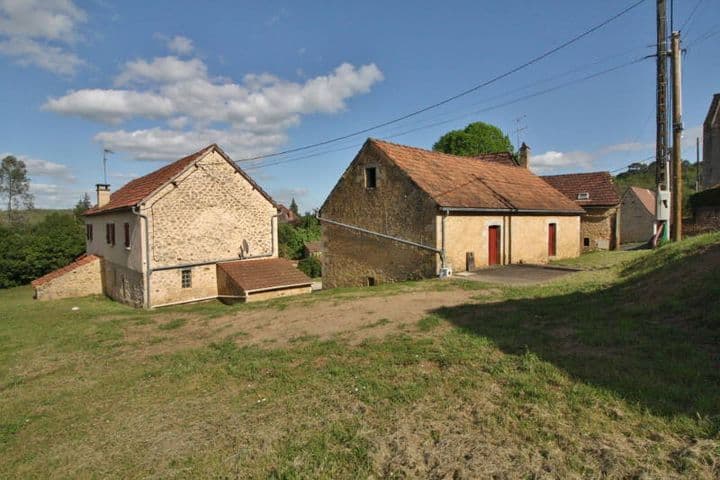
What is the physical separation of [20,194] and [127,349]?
53010 mm

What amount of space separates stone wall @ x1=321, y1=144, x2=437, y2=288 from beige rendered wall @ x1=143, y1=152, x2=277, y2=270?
3900 mm

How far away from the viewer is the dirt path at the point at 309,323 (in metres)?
8.42

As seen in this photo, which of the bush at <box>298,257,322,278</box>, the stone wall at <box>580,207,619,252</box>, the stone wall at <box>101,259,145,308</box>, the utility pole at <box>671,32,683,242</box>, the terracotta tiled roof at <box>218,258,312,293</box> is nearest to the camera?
the utility pole at <box>671,32,683,242</box>

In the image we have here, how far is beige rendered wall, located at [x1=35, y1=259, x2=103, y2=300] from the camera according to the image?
73.0ft

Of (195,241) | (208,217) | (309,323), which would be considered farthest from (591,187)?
(309,323)

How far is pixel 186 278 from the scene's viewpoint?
19016 millimetres

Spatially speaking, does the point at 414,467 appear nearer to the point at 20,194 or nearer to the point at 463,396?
the point at 463,396

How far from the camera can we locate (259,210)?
2155 cm

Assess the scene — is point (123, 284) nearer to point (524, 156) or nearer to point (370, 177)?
point (370, 177)

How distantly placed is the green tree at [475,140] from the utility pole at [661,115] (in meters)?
21.0

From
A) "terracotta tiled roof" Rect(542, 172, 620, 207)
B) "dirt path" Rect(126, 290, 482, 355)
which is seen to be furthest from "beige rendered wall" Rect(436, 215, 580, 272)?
"terracotta tiled roof" Rect(542, 172, 620, 207)

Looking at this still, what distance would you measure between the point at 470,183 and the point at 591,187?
15.3 metres

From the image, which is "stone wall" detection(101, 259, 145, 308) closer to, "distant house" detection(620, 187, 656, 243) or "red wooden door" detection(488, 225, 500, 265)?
"red wooden door" detection(488, 225, 500, 265)

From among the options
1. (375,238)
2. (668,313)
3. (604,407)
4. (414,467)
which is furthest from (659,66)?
(414,467)
